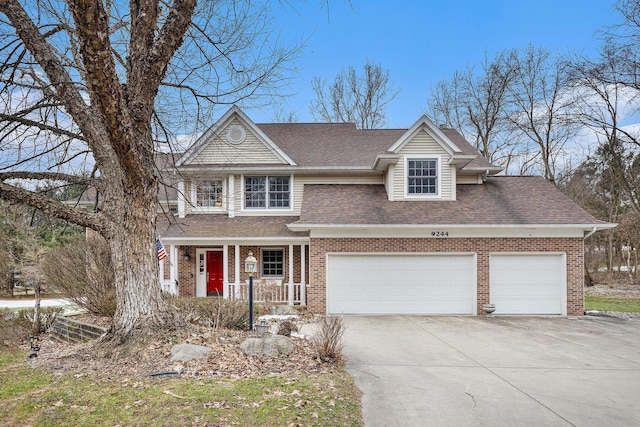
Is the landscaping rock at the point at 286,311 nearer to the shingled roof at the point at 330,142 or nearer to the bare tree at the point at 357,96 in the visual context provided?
the shingled roof at the point at 330,142

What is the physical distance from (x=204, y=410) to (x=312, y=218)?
910cm

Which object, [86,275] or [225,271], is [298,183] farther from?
[86,275]

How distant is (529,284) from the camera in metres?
13.5

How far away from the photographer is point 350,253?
13.5 metres

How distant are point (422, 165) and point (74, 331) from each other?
38.6 ft

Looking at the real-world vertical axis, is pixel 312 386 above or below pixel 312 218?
below

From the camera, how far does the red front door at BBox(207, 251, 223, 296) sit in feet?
53.1

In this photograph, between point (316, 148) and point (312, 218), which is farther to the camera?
point (316, 148)

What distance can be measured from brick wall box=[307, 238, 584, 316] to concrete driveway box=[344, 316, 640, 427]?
1.84 meters

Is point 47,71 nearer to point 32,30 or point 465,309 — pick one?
point 32,30

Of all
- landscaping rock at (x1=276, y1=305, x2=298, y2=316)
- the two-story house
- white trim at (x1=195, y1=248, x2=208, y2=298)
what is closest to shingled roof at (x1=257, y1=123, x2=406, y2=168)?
the two-story house

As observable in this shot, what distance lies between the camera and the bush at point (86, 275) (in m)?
10.5

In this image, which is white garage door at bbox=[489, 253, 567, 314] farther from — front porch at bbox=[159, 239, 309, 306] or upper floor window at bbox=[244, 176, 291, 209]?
upper floor window at bbox=[244, 176, 291, 209]

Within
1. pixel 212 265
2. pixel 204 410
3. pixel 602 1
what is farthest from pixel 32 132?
pixel 602 1
